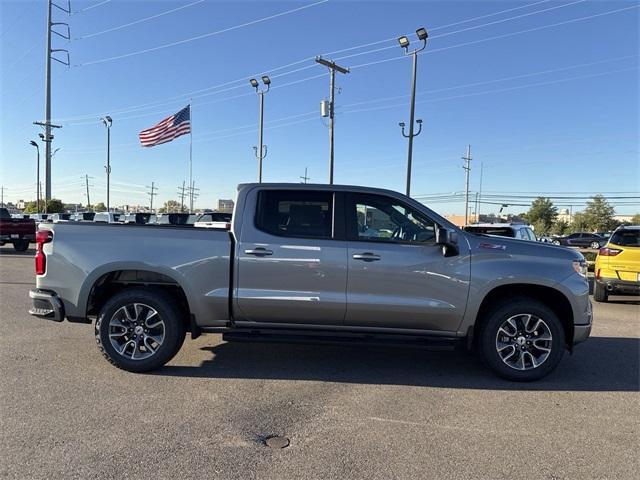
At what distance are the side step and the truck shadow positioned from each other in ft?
0.54

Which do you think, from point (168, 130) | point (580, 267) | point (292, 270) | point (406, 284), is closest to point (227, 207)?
point (168, 130)

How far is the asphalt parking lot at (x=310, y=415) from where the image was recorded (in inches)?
132

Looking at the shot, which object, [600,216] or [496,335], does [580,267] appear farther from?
[600,216]

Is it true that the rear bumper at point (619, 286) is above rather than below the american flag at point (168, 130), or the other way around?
below

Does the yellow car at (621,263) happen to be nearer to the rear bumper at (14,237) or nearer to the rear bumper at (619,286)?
the rear bumper at (619,286)

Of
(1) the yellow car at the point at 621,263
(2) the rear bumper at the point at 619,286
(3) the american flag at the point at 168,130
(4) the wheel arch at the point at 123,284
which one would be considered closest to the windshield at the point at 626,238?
(1) the yellow car at the point at 621,263

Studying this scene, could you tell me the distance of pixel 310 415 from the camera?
4184mm

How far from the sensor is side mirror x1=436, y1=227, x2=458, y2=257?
498cm

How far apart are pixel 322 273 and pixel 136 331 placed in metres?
2.01

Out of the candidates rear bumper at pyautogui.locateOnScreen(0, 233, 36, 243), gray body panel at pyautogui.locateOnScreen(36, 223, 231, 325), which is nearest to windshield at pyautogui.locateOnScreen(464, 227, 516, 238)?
gray body panel at pyautogui.locateOnScreen(36, 223, 231, 325)

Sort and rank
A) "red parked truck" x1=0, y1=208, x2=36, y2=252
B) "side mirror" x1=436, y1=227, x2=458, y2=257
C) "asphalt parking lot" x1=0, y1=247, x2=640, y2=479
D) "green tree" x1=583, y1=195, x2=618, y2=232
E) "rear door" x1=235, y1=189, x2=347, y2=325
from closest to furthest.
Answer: "asphalt parking lot" x1=0, y1=247, x2=640, y2=479, "side mirror" x1=436, y1=227, x2=458, y2=257, "rear door" x1=235, y1=189, x2=347, y2=325, "red parked truck" x1=0, y1=208, x2=36, y2=252, "green tree" x1=583, y1=195, x2=618, y2=232

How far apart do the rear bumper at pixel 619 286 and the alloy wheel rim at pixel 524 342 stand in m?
5.96

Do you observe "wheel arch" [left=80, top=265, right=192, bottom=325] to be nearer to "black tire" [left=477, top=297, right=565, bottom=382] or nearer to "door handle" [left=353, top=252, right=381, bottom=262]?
"door handle" [left=353, top=252, right=381, bottom=262]

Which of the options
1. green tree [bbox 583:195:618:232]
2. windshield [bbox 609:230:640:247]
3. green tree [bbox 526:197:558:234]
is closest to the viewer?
windshield [bbox 609:230:640:247]
